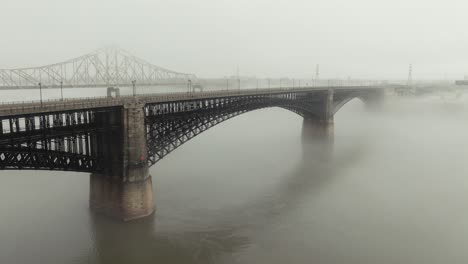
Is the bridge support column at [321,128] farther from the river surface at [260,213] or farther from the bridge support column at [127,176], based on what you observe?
the bridge support column at [127,176]

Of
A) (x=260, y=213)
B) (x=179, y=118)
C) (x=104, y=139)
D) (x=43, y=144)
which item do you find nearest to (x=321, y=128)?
(x=179, y=118)

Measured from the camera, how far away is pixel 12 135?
63.4 ft

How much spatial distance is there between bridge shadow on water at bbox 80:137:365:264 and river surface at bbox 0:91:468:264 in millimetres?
84

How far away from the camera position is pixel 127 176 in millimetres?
24016

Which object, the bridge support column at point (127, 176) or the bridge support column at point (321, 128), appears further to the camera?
the bridge support column at point (321, 128)

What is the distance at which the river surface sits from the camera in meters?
20.9

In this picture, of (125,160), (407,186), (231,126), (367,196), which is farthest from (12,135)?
(231,126)

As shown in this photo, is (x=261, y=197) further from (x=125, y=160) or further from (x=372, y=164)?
(x=372, y=164)

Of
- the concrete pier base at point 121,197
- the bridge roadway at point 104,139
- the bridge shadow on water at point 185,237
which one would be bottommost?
the bridge shadow on water at point 185,237

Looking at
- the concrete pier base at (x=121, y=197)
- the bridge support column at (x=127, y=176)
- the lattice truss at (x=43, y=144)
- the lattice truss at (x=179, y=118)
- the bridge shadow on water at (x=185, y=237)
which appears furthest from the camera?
the lattice truss at (x=179, y=118)

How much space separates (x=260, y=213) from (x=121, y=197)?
10.7 m

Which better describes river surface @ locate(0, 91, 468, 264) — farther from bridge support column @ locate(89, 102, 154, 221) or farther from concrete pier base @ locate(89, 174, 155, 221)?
bridge support column @ locate(89, 102, 154, 221)

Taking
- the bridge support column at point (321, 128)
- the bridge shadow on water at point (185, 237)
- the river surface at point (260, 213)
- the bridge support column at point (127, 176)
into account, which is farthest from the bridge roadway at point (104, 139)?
the bridge support column at point (321, 128)

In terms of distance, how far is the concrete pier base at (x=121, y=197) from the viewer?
24.0m
